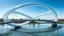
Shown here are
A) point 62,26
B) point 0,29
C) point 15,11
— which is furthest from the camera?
point 15,11

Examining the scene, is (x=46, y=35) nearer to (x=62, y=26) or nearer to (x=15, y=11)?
(x=62, y=26)

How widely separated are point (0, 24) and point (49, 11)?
10.4ft

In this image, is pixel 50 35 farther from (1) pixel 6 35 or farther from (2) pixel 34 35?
(1) pixel 6 35

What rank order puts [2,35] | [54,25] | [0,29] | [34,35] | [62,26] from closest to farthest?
[2,35], [34,35], [0,29], [62,26], [54,25]

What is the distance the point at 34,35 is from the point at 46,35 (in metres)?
0.35

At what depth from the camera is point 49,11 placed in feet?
21.8

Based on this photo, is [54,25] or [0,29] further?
[54,25]

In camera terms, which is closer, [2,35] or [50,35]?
[2,35]

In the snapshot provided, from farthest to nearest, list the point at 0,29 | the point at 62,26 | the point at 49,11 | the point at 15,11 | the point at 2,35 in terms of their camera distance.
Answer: the point at 49,11
the point at 15,11
the point at 62,26
the point at 0,29
the point at 2,35

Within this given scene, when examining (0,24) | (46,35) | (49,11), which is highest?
(49,11)

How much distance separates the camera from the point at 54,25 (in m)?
5.69

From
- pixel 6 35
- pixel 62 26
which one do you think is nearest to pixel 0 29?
pixel 6 35

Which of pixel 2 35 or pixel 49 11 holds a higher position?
pixel 49 11

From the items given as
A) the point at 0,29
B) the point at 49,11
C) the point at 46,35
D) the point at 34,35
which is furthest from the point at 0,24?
the point at 49,11
